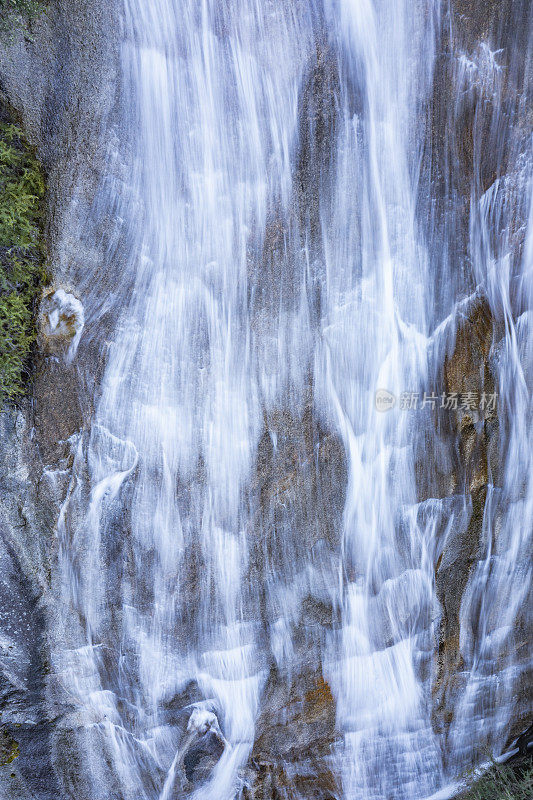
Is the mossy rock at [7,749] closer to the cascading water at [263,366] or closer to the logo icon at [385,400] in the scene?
the cascading water at [263,366]

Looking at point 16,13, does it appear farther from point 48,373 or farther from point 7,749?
point 7,749

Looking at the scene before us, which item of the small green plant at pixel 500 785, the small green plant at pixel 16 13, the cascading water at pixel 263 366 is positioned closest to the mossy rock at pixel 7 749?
the cascading water at pixel 263 366

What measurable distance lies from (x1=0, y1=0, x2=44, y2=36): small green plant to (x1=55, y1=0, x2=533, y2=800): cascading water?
652 mm

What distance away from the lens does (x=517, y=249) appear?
4.54 metres

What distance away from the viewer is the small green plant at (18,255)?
3625 millimetres

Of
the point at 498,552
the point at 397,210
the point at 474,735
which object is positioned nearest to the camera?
the point at 397,210

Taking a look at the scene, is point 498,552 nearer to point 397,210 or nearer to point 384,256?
point 384,256

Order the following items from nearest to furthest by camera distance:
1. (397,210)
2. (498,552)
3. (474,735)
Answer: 1. (397,210)
2. (498,552)
3. (474,735)

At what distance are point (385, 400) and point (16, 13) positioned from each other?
4200 mm

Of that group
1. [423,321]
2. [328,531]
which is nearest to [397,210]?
[423,321]

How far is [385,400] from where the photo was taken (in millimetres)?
4449

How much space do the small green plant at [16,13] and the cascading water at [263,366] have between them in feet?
2.14

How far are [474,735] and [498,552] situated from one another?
82.8 inches

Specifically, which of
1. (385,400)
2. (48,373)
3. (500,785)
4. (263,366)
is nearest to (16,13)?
(48,373)
